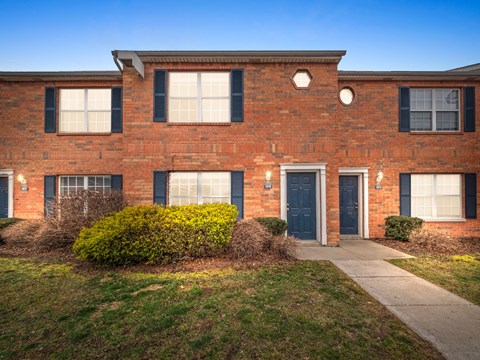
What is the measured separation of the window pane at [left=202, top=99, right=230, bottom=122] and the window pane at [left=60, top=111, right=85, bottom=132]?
4.81 metres

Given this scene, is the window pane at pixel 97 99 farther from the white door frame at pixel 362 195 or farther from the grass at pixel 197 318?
the white door frame at pixel 362 195

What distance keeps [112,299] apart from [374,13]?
21.9m

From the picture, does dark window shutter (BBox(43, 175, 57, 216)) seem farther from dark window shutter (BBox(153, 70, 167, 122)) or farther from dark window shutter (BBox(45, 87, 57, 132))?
dark window shutter (BBox(153, 70, 167, 122))

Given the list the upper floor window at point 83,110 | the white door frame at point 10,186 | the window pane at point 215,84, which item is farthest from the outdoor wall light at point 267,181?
the white door frame at point 10,186

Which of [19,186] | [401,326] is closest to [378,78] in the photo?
[401,326]

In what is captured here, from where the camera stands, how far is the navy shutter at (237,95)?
7551mm

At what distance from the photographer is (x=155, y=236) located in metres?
5.27

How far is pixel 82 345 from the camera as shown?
2.65m

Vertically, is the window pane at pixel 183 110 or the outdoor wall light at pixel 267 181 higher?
the window pane at pixel 183 110

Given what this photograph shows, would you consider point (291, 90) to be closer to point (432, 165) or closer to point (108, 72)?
point (432, 165)

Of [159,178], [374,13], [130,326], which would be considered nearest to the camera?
[130,326]

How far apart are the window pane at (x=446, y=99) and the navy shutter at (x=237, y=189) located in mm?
8084

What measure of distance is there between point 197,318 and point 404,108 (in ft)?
32.0

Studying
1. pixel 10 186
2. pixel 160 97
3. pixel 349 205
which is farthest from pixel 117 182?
pixel 349 205
